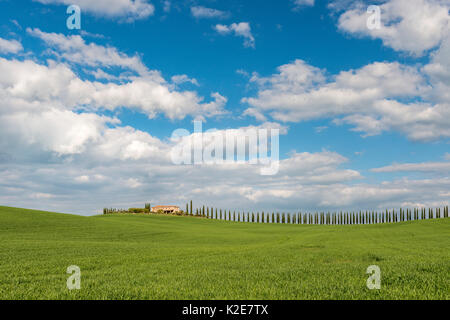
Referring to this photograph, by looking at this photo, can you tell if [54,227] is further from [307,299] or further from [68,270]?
[307,299]

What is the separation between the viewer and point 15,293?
8125 millimetres

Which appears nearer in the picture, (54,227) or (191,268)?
(191,268)

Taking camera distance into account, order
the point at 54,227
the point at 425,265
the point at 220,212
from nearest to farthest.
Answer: the point at 425,265 → the point at 54,227 → the point at 220,212
